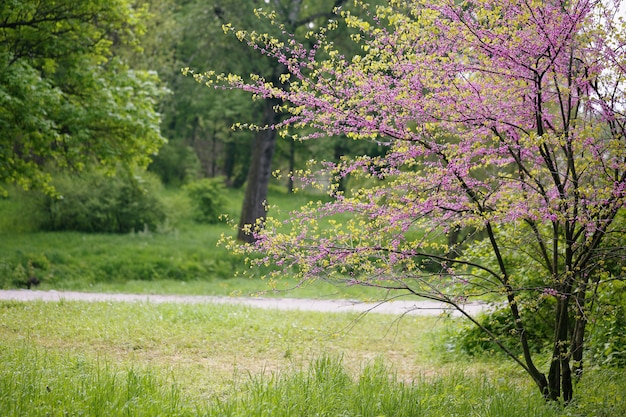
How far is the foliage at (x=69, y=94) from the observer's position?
12.5 meters

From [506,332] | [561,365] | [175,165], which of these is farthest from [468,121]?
[175,165]

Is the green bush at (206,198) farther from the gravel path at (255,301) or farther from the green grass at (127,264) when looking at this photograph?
the gravel path at (255,301)

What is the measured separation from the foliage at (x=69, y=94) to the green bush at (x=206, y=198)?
1004 cm

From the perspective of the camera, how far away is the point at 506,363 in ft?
26.7

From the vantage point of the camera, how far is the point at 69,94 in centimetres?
1455

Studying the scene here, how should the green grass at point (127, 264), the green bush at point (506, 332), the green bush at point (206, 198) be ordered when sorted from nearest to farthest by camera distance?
the green bush at point (506, 332), the green grass at point (127, 264), the green bush at point (206, 198)

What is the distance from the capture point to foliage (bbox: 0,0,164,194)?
41.0ft

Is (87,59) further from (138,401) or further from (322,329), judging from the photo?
(138,401)

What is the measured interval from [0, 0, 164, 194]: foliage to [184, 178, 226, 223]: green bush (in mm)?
10043

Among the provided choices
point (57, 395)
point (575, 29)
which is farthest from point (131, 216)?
point (575, 29)

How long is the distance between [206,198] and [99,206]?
17.8 feet

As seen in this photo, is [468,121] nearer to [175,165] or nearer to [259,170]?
[259,170]

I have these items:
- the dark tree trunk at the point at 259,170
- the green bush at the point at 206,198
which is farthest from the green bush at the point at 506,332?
the green bush at the point at 206,198

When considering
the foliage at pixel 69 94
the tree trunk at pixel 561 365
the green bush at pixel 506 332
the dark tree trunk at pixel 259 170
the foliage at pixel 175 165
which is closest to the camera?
the tree trunk at pixel 561 365
